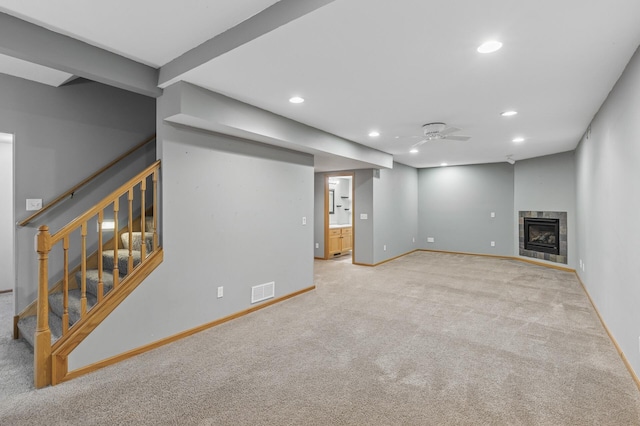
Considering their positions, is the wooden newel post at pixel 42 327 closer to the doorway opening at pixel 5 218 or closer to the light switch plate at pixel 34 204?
the light switch plate at pixel 34 204

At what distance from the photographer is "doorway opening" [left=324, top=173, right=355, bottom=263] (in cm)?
752

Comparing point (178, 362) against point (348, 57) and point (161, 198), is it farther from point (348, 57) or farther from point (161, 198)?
point (348, 57)

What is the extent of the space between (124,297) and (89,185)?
1.70 m

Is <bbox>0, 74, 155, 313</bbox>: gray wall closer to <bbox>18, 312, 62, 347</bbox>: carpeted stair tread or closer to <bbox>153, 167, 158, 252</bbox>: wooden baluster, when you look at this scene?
<bbox>18, 312, 62, 347</bbox>: carpeted stair tread

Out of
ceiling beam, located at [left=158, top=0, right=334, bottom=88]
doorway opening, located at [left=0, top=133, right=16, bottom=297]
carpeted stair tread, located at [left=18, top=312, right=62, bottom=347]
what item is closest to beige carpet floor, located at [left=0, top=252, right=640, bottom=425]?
carpeted stair tread, located at [left=18, top=312, right=62, bottom=347]

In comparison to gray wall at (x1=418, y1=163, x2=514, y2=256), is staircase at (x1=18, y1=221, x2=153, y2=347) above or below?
below

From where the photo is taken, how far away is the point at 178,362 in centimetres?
268

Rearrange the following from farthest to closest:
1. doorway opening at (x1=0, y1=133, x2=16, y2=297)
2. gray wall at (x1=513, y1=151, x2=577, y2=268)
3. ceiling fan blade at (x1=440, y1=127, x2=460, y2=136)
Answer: gray wall at (x1=513, y1=151, x2=577, y2=268) → doorway opening at (x1=0, y1=133, x2=16, y2=297) → ceiling fan blade at (x1=440, y1=127, x2=460, y2=136)

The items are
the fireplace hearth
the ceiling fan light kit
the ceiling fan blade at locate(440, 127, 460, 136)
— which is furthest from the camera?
the fireplace hearth

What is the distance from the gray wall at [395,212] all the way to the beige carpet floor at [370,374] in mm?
2880

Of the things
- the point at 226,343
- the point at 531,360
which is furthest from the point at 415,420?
the point at 226,343

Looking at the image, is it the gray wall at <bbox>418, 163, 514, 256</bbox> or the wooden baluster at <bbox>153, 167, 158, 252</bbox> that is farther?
the gray wall at <bbox>418, 163, 514, 256</bbox>

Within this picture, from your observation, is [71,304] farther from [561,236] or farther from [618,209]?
[561,236]

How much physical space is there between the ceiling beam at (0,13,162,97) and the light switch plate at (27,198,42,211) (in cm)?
156
